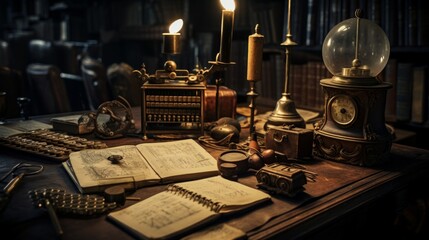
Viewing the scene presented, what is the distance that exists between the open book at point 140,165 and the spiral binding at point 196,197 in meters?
0.11

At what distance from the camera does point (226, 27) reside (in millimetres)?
1744

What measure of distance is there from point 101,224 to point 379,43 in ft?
3.91

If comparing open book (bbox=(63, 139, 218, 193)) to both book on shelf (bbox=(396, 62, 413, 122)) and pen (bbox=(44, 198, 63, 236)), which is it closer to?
pen (bbox=(44, 198, 63, 236))

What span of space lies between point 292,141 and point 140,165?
0.53 m

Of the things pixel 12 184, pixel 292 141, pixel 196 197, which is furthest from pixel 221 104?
pixel 12 184

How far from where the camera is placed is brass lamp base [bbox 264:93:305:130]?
1.80m

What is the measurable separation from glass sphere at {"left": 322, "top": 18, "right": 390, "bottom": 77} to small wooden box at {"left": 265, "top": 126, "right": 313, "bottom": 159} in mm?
271

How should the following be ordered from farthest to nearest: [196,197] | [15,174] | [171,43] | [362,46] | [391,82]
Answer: [391,82] < [171,43] < [362,46] < [15,174] < [196,197]

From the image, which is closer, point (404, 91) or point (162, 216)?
point (162, 216)

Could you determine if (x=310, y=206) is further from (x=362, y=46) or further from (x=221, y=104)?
(x=221, y=104)

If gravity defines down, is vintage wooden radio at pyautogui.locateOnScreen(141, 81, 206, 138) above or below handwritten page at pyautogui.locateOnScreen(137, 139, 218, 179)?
above

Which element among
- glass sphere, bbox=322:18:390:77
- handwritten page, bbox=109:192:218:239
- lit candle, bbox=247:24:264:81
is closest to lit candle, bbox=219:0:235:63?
lit candle, bbox=247:24:264:81

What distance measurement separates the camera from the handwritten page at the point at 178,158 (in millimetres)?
1417

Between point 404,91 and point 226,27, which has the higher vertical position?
point 226,27
